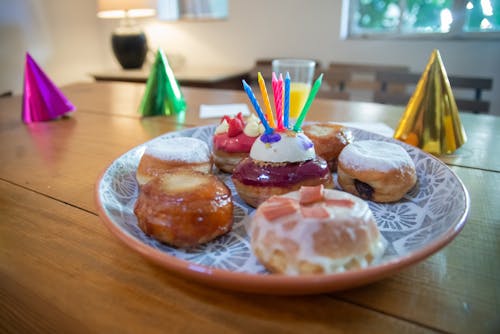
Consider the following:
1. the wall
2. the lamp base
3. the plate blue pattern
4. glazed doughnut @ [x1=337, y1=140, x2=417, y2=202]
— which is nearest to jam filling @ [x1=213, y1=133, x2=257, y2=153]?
the plate blue pattern

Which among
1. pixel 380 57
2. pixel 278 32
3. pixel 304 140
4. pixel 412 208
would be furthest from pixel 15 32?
pixel 412 208

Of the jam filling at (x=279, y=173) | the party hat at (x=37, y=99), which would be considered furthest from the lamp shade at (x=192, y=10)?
the jam filling at (x=279, y=173)

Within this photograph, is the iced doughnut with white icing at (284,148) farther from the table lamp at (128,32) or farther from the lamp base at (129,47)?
the lamp base at (129,47)

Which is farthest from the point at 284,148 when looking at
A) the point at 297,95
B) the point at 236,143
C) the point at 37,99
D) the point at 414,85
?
the point at 414,85

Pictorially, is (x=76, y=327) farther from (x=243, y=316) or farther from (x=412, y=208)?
(x=412, y=208)

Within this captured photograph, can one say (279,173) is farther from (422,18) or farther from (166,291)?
(422,18)
